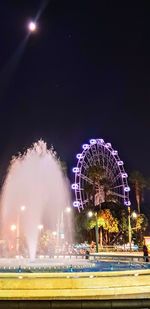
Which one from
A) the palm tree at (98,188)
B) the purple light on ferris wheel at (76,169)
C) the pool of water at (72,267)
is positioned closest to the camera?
the pool of water at (72,267)

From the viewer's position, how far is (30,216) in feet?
120

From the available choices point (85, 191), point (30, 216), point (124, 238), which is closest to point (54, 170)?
point (30, 216)

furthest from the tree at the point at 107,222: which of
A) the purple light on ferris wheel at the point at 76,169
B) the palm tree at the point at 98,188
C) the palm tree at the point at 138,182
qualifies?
the palm tree at the point at 138,182

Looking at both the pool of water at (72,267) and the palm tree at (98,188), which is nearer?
the pool of water at (72,267)

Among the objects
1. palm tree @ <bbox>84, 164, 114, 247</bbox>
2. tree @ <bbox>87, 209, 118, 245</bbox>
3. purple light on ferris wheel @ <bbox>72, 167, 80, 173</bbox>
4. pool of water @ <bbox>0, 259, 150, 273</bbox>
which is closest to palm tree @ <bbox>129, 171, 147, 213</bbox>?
palm tree @ <bbox>84, 164, 114, 247</bbox>

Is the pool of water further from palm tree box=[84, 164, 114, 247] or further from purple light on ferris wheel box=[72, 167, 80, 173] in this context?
palm tree box=[84, 164, 114, 247]

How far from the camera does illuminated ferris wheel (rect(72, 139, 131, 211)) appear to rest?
203 feet

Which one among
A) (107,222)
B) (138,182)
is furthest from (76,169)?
(138,182)

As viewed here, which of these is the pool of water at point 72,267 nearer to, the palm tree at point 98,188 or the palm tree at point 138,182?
the palm tree at point 98,188

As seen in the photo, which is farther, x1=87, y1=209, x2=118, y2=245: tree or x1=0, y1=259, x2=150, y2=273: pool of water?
x1=87, y1=209, x2=118, y2=245: tree

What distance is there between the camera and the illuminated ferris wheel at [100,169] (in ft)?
203

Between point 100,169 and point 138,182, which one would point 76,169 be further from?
point 138,182

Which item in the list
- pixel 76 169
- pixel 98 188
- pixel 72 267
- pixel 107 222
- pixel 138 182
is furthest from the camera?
pixel 138 182

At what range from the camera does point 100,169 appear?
62.9 m
